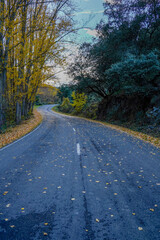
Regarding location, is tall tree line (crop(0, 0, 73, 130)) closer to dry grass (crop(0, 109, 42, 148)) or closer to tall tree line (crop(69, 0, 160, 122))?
dry grass (crop(0, 109, 42, 148))

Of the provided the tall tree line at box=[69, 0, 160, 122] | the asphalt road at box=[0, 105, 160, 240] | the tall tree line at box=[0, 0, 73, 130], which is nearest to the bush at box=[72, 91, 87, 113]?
the tall tree line at box=[69, 0, 160, 122]

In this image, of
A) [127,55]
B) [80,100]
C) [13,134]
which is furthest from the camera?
[80,100]

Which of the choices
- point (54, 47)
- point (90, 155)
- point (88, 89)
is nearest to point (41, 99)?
point (88, 89)

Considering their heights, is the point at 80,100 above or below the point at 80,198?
above

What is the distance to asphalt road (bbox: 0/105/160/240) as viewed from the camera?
9.26ft

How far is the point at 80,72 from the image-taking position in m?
24.6

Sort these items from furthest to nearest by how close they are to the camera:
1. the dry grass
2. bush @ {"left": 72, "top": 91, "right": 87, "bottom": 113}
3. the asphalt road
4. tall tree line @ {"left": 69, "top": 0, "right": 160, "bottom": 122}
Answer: bush @ {"left": 72, "top": 91, "right": 87, "bottom": 113} → tall tree line @ {"left": 69, "top": 0, "right": 160, "bottom": 122} → the dry grass → the asphalt road

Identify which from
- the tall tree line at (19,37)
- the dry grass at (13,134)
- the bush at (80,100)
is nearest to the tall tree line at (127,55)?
the tall tree line at (19,37)

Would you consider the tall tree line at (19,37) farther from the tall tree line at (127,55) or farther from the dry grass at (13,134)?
the tall tree line at (127,55)

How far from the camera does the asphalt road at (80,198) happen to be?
2822 mm

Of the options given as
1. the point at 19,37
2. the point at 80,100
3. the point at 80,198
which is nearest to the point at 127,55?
the point at 19,37

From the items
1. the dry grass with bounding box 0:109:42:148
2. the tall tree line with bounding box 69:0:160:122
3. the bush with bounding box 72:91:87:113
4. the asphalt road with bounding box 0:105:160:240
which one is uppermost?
the tall tree line with bounding box 69:0:160:122

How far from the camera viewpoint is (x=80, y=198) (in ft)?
12.5

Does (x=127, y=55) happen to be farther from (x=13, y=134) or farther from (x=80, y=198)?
(x=80, y=198)
